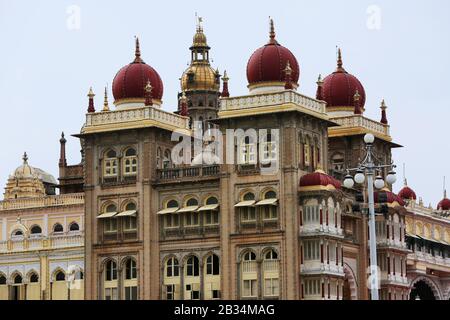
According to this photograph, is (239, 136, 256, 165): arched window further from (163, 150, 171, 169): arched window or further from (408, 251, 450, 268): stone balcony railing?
(408, 251, 450, 268): stone balcony railing

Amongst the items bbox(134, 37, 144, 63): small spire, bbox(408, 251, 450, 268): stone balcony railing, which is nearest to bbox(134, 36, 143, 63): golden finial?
bbox(134, 37, 144, 63): small spire

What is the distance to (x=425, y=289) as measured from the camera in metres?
108

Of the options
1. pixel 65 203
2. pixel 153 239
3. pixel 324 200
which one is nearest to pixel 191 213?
pixel 153 239

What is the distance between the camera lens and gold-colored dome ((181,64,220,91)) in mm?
122750

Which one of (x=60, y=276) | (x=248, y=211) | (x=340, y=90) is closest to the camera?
(x=248, y=211)

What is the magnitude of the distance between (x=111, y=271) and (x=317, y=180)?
Result: 1719 centimetres

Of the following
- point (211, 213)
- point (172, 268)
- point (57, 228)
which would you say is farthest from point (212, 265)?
point (57, 228)

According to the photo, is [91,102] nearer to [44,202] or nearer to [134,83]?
[134,83]

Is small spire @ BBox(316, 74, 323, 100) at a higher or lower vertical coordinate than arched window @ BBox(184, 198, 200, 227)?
higher

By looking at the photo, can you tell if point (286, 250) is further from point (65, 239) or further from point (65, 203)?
point (65, 203)

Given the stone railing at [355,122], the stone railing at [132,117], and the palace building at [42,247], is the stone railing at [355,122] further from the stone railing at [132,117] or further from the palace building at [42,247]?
the palace building at [42,247]

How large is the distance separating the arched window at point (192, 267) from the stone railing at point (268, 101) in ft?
35.1

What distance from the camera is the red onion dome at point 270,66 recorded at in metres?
85.6

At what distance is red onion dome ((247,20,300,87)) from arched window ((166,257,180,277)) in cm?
1350
